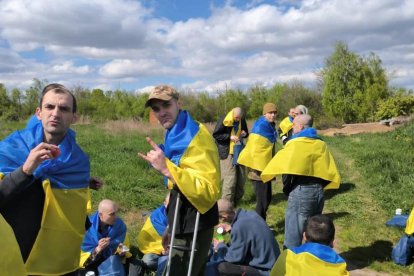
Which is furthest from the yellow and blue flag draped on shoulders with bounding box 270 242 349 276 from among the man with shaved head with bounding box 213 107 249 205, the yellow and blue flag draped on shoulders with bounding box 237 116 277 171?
the man with shaved head with bounding box 213 107 249 205

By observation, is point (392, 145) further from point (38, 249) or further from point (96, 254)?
point (38, 249)

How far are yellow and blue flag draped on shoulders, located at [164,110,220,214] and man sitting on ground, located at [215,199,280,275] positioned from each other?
1620 millimetres

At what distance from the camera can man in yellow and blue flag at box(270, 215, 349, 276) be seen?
3.36m

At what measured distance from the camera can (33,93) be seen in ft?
167

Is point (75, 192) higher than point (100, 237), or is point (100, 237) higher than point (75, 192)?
point (75, 192)

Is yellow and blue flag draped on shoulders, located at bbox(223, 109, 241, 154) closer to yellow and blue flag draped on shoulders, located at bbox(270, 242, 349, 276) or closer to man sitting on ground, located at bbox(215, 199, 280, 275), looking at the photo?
man sitting on ground, located at bbox(215, 199, 280, 275)

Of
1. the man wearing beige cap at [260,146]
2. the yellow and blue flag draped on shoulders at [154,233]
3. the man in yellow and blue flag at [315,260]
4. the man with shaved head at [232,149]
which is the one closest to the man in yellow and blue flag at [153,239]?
the yellow and blue flag draped on shoulders at [154,233]

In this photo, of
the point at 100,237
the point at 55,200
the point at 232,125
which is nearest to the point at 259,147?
the point at 232,125

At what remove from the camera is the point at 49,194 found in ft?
8.21

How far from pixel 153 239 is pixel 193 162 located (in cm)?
254

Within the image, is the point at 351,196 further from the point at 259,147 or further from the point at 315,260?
the point at 315,260

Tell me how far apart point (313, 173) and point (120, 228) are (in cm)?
237

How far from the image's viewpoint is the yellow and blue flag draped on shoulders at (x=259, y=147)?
731 cm

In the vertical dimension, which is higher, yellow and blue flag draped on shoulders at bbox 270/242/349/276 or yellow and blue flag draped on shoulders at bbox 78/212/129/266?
yellow and blue flag draped on shoulders at bbox 270/242/349/276
